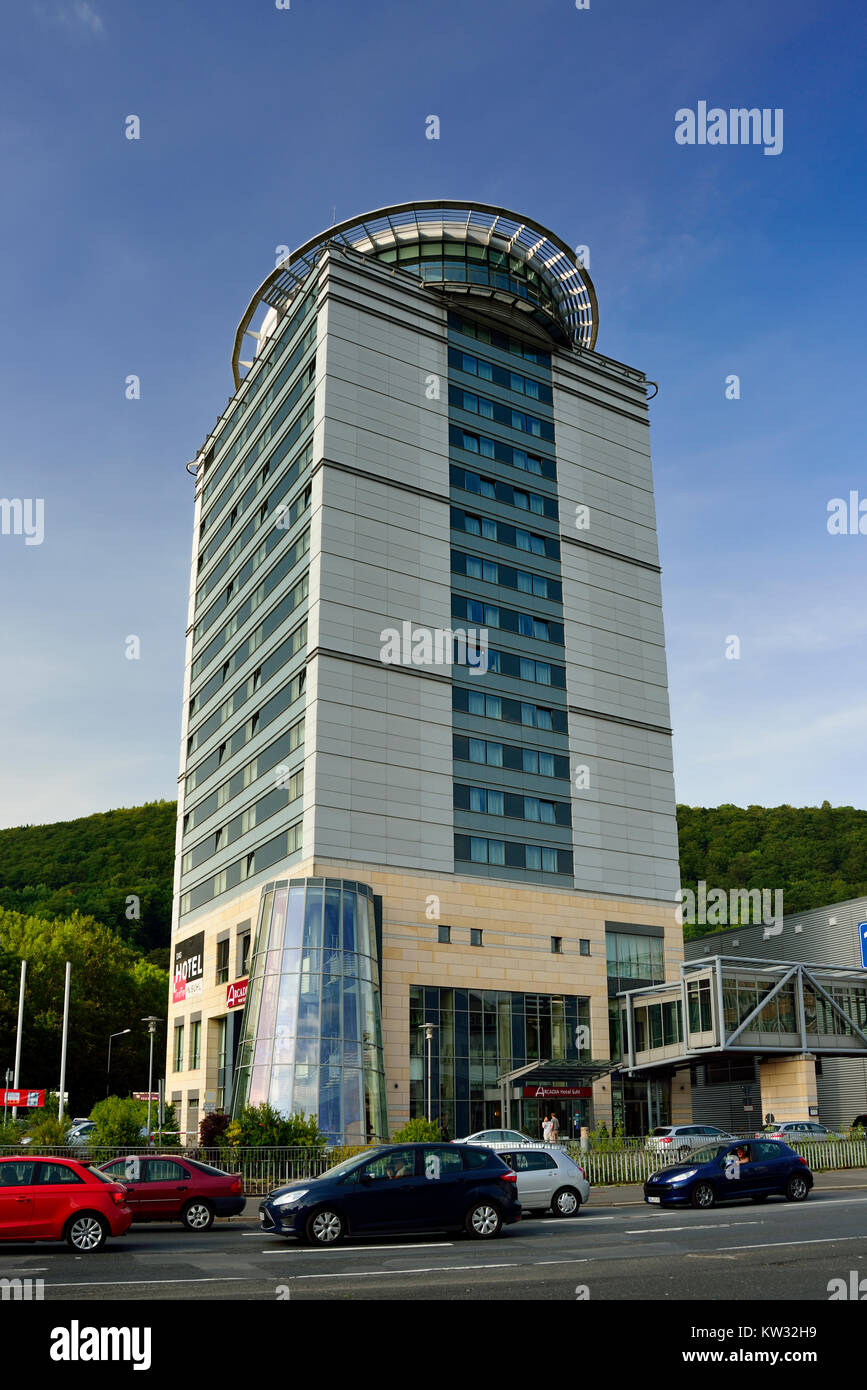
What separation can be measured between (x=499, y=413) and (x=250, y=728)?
22.5 metres

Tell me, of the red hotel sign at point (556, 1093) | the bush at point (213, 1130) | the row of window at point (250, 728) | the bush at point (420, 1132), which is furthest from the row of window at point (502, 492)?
the bush at point (420, 1132)

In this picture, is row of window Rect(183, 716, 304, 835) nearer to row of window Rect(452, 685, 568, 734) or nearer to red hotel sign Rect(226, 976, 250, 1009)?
row of window Rect(452, 685, 568, 734)

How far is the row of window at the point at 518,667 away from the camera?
60.1 meters

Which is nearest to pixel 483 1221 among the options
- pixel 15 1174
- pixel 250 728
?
pixel 15 1174

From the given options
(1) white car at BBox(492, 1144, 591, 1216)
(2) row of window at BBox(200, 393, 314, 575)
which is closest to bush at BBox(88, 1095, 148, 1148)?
(1) white car at BBox(492, 1144, 591, 1216)

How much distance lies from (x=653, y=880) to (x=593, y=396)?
96.8 ft

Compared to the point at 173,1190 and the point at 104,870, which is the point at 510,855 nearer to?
the point at 173,1190

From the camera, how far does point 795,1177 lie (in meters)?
26.9

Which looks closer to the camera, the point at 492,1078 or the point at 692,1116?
the point at 492,1078

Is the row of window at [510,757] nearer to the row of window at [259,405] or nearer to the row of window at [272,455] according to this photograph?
the row of window at [272,455]

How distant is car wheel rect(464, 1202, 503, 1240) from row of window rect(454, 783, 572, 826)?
120 feet

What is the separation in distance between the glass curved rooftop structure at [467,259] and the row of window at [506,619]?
18.7m

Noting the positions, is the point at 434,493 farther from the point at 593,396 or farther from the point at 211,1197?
the point at 211,1197
